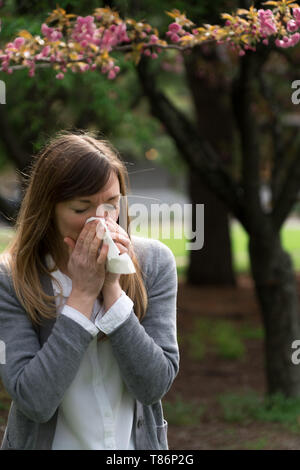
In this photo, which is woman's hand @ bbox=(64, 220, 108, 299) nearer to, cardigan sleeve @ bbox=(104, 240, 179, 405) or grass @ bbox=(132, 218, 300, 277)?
cardigan sleeve @ bbox=(104, 240, 179, 405)

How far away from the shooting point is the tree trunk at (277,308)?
6184mm

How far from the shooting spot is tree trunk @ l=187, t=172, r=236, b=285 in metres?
13.1

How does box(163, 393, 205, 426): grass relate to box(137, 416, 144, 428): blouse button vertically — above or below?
below

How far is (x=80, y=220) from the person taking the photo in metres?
2.06

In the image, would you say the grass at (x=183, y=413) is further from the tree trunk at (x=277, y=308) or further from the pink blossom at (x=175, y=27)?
the pink blossom at (x=175, y=27)

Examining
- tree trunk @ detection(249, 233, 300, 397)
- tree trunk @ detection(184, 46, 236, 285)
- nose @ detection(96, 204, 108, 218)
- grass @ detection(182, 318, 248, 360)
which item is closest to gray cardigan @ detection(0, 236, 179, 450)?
nose @ detection(96, 204, 108, 218)

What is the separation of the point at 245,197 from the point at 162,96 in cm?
111

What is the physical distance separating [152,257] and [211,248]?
1123 cm

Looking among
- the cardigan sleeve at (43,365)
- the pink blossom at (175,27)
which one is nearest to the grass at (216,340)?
the pink blossom at (175,27)

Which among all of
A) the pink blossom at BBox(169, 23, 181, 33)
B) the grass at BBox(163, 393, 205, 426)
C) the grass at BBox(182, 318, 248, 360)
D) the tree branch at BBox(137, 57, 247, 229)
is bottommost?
the grass at BBox(182, 318, 248, 360)

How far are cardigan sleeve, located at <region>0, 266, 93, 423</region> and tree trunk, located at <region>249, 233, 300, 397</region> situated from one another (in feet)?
14.3

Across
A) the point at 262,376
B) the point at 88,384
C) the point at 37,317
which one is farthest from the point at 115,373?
the point at 262,376

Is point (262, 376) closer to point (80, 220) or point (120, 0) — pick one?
point (120, 0)

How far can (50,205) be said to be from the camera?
2.13 meters
